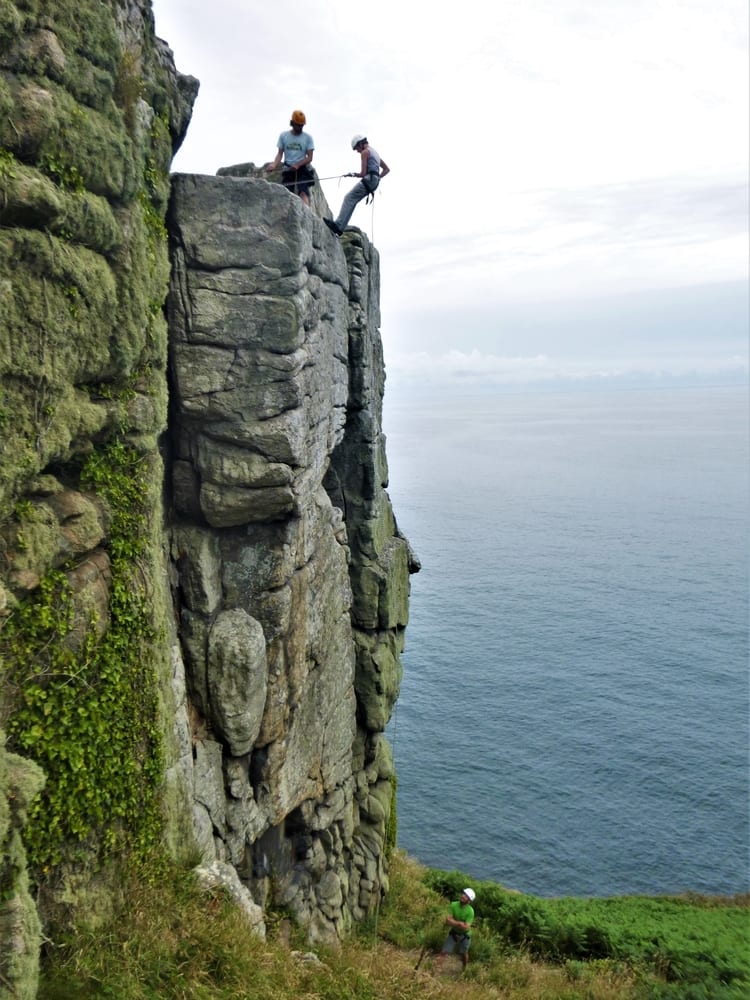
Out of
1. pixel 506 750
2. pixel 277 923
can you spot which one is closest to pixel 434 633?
pixel 506 750

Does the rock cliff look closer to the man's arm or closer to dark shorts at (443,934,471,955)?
the man's arm

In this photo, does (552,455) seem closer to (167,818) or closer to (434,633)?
(434,633)

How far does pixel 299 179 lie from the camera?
17.4 meters

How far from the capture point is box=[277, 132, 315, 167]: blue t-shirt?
1702cm

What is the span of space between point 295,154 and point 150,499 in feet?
30.1

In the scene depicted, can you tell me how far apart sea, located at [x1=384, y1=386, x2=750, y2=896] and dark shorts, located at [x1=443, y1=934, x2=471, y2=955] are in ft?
52.7

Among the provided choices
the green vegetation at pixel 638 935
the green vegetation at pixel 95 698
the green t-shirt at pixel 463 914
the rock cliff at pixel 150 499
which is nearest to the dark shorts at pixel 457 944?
the green t-shirt at pixel 463 914

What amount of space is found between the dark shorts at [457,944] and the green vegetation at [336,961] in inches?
16.7

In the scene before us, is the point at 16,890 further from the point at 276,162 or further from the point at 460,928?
the point at 460,928

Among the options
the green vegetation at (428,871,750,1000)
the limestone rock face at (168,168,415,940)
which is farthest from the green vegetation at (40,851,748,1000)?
the limestone rock face at (168,168,415,940)

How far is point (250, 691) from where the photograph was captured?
605 inches

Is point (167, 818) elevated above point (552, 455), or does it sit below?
below

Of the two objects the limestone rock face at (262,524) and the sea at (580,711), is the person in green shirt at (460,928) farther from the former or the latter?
the sea at (580,711)

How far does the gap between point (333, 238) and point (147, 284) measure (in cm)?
740
